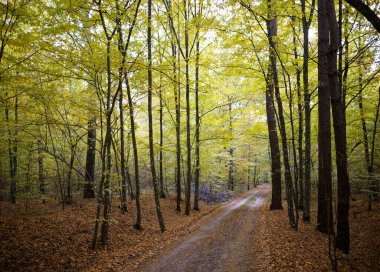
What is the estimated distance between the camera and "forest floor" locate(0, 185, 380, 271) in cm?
667

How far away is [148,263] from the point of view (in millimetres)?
7375

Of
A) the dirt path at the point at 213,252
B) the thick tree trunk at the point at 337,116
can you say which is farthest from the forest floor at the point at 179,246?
the thick tree trunk at the point at 337,116

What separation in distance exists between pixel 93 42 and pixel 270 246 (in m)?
9.77

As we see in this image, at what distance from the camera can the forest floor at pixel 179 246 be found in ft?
21.9

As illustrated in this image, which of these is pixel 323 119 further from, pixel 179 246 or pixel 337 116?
pixel 179 246

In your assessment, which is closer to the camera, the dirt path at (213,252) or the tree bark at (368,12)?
the tree bark at (368,12)

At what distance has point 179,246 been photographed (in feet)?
28.6

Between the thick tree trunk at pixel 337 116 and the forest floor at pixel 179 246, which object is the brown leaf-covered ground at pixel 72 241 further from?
the thick tree trunk at pixel 337 116

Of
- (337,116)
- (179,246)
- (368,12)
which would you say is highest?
(368,12)

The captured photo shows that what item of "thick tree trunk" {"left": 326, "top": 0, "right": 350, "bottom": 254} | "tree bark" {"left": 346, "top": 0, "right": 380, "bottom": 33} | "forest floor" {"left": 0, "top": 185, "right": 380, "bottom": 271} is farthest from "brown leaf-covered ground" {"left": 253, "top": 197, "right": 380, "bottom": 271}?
"tree bark" {"left": 346, "top": 0, "right": 380, "bottom": 33}

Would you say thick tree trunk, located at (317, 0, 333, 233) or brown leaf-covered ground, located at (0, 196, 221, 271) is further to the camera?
thick tree trunk, located at (317, 0, 333, 233)

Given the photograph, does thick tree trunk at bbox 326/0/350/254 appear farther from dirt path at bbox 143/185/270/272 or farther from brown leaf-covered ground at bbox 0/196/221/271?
brown leaf-covered ground at bbox 0/196/221/271

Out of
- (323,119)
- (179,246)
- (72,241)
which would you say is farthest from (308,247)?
(72,241)

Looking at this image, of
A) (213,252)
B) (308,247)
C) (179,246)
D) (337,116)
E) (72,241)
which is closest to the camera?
(337,116)
